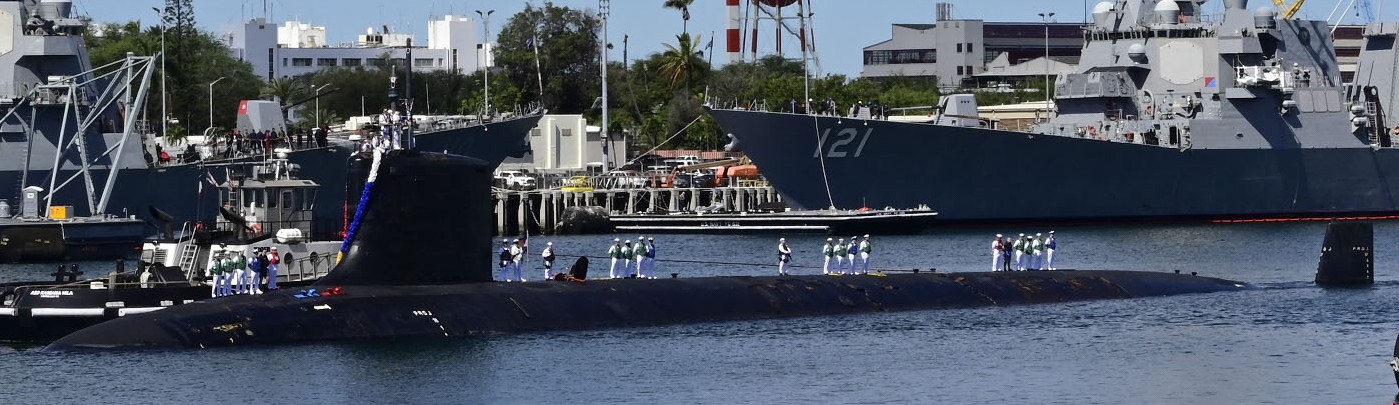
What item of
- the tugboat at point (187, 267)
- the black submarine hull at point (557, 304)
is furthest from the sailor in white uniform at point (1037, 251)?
the tugboat at point (187, 267)

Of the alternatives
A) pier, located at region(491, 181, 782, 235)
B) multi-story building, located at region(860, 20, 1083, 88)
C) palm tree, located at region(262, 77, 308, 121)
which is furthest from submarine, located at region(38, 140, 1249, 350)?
multi-story building, located at region(860, 20, 1083, 88)

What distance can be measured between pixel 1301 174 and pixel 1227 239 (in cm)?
947

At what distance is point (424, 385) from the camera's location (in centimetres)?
2384

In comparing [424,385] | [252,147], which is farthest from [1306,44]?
[424,385]

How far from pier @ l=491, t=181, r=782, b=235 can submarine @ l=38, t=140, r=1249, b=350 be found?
37.4 m

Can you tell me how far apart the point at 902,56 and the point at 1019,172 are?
80.3 metres

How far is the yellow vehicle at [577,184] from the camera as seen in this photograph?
7277 cm

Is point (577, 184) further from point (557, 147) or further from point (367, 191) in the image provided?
point (367, 191)

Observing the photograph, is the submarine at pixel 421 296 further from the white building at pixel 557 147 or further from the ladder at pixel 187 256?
the white building at pixel 557 147

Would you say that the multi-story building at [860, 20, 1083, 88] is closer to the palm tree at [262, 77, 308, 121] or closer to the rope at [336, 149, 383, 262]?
the palm tree at [262, 77, 308, 121]

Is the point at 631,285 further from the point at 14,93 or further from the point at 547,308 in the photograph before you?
the point at 14,93

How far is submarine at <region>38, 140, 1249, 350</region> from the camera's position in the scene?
83.1ft

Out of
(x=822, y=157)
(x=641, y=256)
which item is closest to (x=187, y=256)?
(x=641, y=256)

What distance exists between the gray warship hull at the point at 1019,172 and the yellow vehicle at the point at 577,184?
10.1 m
